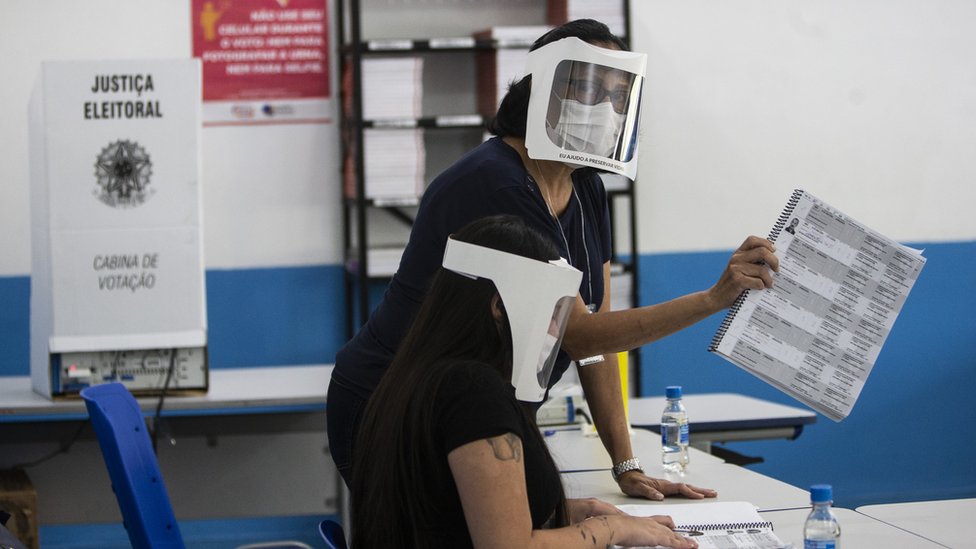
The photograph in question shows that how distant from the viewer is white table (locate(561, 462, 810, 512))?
6.41ft

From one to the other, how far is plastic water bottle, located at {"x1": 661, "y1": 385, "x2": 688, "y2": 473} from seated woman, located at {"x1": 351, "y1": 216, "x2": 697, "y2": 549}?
71 cm

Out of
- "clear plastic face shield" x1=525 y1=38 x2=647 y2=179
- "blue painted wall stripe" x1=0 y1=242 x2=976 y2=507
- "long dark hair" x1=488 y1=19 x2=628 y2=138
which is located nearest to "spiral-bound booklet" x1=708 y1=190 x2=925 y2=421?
"clear plastic face shield" x1=525 y1=38 x2=647 y2=179

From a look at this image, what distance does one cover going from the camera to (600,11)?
14.2 feet

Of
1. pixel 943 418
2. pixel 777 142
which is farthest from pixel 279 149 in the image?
pixel 943 418

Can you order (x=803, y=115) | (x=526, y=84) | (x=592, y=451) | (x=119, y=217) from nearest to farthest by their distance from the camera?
1. (x=526, y=84)
2. (x=592, y=451)
3. (x=119, y=217)
4. (x=803, y=115)

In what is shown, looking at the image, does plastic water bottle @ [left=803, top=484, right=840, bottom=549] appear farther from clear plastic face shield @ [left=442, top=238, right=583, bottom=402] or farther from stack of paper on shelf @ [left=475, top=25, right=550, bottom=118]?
stack of paper on shelf @ [left=475, top=25, right=550, bottom=118]

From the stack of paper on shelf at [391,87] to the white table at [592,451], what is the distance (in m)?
1.78

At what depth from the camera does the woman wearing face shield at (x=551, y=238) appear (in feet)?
5.97

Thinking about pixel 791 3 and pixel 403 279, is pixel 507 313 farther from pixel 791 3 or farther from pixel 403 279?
pixel 791 3

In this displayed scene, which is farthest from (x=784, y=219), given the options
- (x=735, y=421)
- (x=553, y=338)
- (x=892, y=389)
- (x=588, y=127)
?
(x=892, y=389)

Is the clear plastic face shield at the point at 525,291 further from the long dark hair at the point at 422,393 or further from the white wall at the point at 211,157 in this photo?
the white wall at the point at 211,157

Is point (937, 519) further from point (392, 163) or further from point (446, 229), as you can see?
point (392, 163)

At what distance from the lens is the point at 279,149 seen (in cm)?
454

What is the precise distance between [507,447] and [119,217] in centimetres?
216
